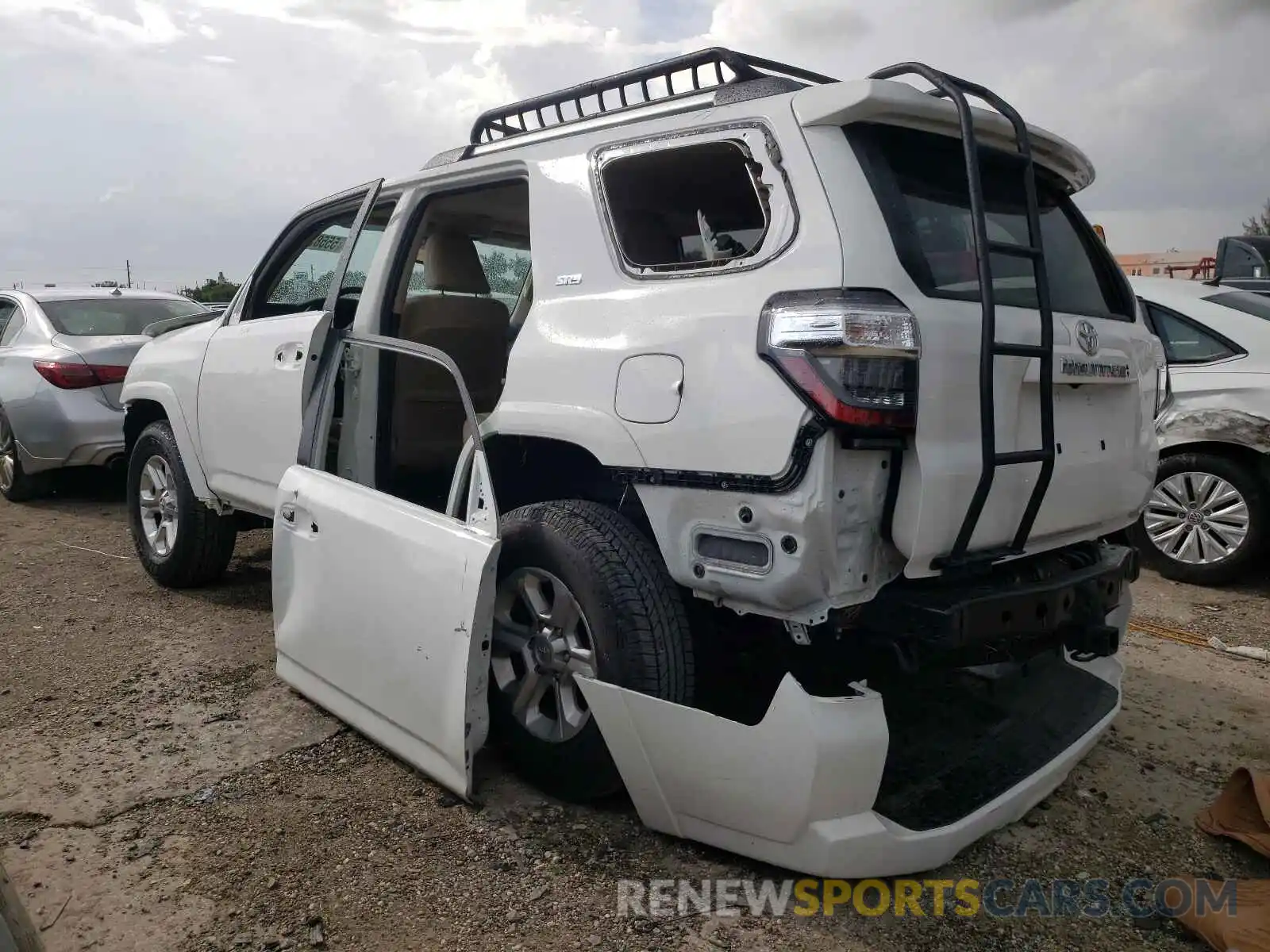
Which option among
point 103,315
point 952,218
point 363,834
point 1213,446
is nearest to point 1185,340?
point 1213,446

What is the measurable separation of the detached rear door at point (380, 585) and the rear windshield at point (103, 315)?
426cm

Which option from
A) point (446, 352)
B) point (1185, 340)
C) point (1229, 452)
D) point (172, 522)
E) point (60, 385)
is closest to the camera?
point (446, 352)

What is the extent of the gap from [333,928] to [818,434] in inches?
63.6

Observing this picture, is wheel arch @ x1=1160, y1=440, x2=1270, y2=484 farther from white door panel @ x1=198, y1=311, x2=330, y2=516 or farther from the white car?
white door panel @ x1=198, y1=311, x2=330, y2=516

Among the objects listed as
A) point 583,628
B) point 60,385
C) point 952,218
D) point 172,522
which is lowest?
point 172,522

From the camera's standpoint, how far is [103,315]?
7.46m

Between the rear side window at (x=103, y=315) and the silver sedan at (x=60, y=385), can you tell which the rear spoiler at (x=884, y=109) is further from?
the rear side window at (x=103, y=315)

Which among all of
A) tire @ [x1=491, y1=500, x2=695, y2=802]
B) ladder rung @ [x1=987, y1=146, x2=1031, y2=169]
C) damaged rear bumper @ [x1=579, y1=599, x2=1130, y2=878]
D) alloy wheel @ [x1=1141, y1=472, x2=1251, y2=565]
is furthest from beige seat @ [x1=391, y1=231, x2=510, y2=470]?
alloy wheel @ [x1=1141, y1=472, x2=1251, y2=565]

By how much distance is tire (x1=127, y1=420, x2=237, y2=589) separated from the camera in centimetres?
469

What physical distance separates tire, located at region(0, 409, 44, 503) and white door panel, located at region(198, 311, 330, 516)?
385cm

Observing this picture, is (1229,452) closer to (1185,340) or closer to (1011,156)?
(1185,340)

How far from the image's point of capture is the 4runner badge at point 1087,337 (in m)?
2.75

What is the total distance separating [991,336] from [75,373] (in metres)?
6.55

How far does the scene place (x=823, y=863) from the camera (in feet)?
7.54
